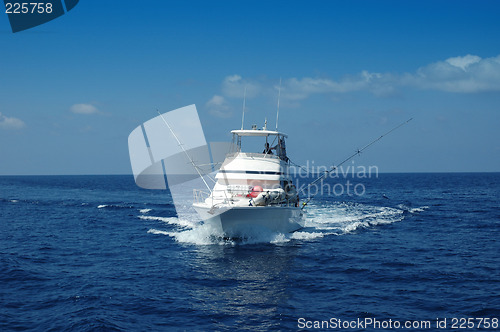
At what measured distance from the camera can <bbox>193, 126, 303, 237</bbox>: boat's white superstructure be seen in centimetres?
2414

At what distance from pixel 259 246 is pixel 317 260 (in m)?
4.34

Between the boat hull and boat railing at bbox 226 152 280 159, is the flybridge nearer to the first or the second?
boat railing at bbox 226 152 280 159

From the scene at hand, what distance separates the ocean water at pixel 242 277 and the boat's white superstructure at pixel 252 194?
135 centimetres

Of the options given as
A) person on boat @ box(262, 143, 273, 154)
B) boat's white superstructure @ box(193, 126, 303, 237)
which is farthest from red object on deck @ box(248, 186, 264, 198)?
person on boat @ box(262, 143, 273, 154)

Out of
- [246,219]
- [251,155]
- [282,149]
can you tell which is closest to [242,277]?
[246,219]

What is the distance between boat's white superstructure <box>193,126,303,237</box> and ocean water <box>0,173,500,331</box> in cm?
135

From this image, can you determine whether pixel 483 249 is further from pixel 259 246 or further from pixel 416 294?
pixel 259 246

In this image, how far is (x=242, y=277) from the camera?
61.8 ft

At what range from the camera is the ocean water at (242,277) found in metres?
14.2

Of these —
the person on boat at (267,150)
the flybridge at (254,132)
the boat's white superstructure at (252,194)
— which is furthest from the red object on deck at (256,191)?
the flybridge at (254,132)

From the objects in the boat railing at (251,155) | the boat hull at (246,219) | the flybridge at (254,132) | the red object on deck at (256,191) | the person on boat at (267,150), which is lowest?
the boat hull at (246,219)

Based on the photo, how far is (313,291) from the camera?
1714 centimetres

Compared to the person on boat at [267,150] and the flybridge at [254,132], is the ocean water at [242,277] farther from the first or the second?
the flybridge at [254,132]

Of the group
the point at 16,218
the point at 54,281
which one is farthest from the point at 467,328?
the point at 16,218
